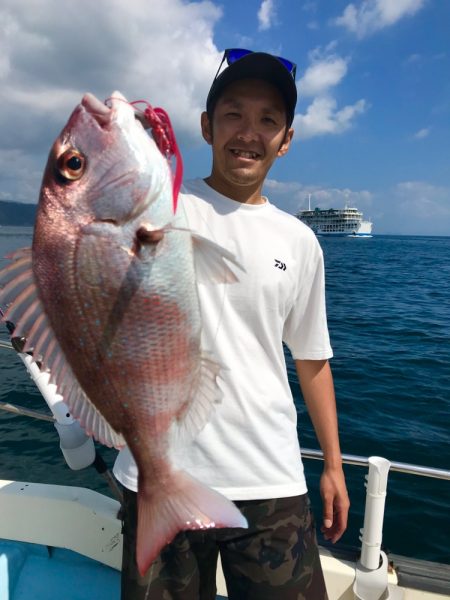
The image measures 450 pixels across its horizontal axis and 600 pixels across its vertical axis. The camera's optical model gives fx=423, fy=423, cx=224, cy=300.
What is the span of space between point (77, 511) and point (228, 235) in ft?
7.62

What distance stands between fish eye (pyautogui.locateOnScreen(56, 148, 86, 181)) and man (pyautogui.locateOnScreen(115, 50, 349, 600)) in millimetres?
689

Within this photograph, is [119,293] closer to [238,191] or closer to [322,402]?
[238,191]

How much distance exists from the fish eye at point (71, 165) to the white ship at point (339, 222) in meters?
105

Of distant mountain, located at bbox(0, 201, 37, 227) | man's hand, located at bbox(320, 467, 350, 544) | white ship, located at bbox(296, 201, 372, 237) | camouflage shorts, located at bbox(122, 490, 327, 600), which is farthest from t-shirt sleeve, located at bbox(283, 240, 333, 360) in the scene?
white ship, located at bbox(296, 201, 372, 237)

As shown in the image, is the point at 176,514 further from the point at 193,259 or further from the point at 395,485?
the point at 395,485

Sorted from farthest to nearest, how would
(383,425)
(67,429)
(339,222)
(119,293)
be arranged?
(339,222), (383,425), (67,429), (119,293)

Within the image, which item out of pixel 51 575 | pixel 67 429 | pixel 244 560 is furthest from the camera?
pixel 51 575

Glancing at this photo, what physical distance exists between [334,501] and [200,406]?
1.26m

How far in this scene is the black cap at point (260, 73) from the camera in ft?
6.27

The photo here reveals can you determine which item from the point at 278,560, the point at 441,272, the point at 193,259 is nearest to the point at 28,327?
the point at 193,259

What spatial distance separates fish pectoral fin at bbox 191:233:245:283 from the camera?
1.42 meters

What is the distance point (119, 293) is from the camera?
135cm

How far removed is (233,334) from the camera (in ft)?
6.39

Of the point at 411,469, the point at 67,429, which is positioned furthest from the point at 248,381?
the point at 67,429
